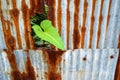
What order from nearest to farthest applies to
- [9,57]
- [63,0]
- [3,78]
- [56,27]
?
[63,0], [56,27], [9,57], [3,78]

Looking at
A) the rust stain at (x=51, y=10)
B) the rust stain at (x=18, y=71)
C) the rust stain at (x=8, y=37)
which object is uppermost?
the rust stain at (x=51, y=10)

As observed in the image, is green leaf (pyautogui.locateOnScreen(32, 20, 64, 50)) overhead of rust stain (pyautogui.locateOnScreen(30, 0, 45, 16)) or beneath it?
beneath

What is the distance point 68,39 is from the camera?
179cm

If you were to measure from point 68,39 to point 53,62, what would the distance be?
0.28m

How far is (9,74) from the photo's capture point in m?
1.98

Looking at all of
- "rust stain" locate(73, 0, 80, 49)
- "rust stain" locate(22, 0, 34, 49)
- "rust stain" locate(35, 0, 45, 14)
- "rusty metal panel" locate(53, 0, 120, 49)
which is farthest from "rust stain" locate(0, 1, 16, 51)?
"rust stain" locate(73, 0, 80, 49)

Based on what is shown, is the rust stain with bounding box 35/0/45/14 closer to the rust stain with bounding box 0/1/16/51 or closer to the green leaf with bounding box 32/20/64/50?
the green leaf with bounding box 32/20/64/50

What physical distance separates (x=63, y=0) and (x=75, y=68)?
667mm

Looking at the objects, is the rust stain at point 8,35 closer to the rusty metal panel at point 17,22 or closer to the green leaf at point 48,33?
the rusty metal panel at point 17,22

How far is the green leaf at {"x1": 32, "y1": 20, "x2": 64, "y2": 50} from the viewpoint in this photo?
5.29ft

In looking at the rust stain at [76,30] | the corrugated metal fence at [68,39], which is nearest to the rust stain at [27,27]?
the corrugated metal fence at [68,39]

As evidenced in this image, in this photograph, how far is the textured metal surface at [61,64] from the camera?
6.16ft

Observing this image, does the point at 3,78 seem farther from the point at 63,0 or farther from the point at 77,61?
the point at 63,0

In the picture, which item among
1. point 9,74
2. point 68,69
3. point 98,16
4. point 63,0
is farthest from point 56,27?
point 9,74
